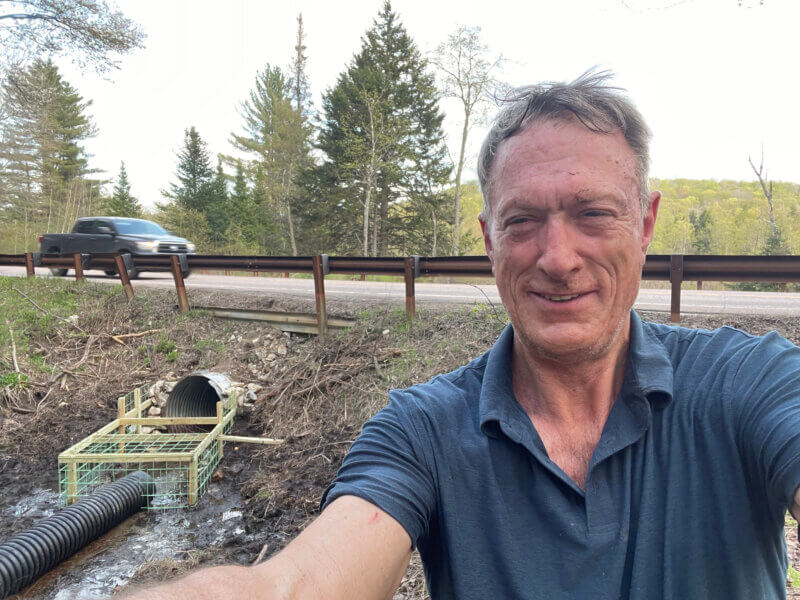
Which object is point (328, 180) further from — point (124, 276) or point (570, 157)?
point (570, 157)

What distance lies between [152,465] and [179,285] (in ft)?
13.6

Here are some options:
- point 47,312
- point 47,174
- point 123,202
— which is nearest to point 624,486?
point 47,312

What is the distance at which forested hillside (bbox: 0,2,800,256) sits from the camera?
26672mm

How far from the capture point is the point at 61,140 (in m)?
37.5

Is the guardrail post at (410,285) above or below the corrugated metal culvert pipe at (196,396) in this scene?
above

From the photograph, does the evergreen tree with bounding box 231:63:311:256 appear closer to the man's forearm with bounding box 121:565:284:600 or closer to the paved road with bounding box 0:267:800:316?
the paved road with bounding box 0:267:800:316

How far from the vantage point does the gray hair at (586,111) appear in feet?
4.89

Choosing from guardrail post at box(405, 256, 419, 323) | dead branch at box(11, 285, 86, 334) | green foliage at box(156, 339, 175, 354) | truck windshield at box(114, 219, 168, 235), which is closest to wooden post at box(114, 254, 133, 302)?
dead branch at box(11, 285, 86, 334)

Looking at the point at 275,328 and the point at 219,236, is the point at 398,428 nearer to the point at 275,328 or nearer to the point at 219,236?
the point at 275,328

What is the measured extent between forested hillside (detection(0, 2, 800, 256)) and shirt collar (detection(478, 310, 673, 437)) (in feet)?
61.9

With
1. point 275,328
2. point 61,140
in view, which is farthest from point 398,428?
point 61,140

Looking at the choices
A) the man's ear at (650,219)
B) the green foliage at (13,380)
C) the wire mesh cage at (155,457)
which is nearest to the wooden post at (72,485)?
the wire mesh cage at (155,457)

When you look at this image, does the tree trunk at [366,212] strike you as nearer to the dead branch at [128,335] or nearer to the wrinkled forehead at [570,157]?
the dead branch at [128,335]

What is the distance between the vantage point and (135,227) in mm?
15094
